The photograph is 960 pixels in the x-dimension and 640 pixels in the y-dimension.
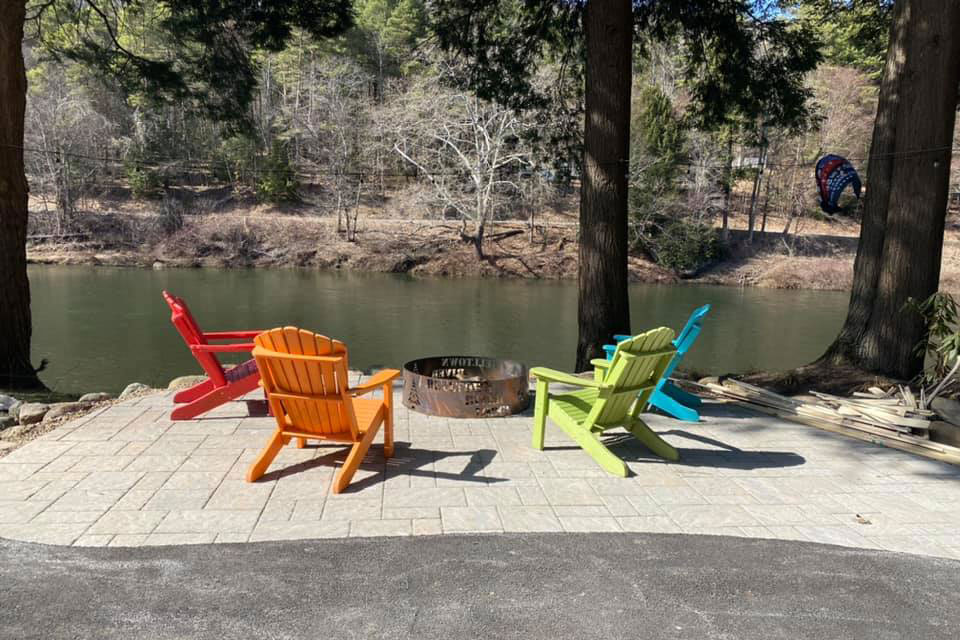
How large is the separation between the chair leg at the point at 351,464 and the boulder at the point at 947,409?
3.76 meters

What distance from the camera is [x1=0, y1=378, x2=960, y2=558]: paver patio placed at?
2.82 m

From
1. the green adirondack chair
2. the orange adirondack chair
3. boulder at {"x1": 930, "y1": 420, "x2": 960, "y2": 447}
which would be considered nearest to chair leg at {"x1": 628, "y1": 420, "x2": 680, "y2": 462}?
the green adirondack chair

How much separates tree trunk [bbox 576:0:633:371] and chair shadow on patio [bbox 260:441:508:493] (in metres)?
2.90

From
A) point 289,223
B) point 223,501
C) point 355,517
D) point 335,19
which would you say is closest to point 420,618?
point 355,517

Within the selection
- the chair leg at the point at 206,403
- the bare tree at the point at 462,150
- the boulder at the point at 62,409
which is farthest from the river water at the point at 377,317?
the chair leg at the point at 206,403

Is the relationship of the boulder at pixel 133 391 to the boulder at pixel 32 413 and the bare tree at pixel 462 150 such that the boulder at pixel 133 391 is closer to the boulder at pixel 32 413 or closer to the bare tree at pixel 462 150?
the boulder at pixel 32 413

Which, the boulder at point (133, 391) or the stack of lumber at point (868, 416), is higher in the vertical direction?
the stack of lumber at point (868, 416)

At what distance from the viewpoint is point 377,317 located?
1605 cm

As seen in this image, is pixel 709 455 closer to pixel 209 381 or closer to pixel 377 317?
pixel 209 381

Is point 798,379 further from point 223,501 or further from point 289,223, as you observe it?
point 289,223

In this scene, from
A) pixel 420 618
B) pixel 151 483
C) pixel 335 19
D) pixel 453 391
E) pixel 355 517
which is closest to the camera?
pixel 420 618

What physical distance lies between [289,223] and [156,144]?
317 inches

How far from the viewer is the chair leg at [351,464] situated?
315cm

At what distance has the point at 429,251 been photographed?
87.4 ft
